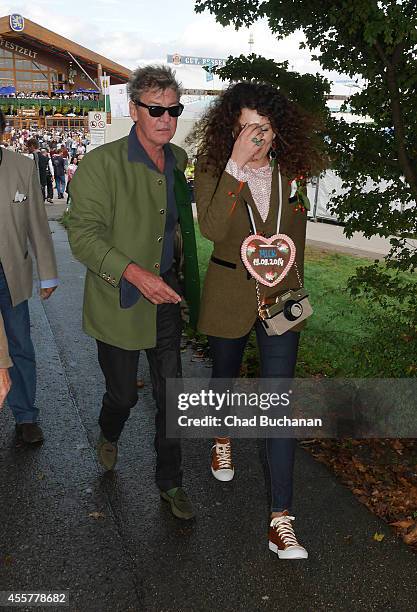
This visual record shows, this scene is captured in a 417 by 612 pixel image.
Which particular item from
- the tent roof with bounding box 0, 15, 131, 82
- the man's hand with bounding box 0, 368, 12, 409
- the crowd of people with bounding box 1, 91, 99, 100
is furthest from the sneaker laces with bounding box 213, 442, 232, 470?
the crowd of people with bounding box 1, 91, 99, 100

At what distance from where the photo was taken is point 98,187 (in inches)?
126

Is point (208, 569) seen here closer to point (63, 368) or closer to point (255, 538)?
point (255, 538)

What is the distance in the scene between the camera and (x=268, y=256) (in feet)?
10.7

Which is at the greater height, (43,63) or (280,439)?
(43,63)

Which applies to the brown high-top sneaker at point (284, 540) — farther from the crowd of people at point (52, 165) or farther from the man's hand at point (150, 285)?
the crowd of people at point (52, 165)

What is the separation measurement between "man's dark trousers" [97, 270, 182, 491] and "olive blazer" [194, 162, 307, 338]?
18 centimetres

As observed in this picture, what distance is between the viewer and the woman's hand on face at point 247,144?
3.01m

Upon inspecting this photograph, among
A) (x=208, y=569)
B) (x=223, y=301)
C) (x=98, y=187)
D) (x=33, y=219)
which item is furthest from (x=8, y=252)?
(x=208, y=569)

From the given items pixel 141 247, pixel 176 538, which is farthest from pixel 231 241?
pixel 176 538

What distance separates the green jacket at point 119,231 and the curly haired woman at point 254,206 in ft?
0.73

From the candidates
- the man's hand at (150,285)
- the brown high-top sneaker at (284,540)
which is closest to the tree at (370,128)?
the brown high-top sneaker at (284,540)

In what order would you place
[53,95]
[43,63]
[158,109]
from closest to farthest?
[158,109] < [43,63] < [53,95]

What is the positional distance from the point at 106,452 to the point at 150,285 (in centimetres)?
143

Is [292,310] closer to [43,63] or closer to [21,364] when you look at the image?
[21,364]
